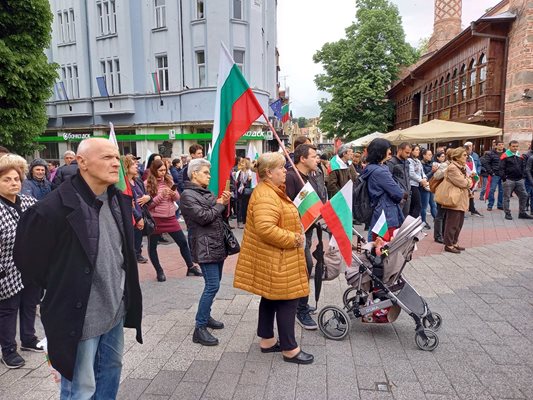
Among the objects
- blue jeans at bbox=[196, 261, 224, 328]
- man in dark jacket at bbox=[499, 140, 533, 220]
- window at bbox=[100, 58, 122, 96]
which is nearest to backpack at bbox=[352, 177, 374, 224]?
blue jeans at bbox=[196, 261, 224, 328]

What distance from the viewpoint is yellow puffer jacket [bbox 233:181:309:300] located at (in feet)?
10.3

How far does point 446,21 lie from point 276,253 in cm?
3652

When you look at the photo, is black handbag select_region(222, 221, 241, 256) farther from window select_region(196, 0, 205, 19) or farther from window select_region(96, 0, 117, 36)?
window select_region(96, 0, 117, 36)

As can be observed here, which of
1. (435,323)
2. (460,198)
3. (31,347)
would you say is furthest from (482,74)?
(31,347)

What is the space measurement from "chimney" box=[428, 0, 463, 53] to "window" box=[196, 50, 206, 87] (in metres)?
21.7

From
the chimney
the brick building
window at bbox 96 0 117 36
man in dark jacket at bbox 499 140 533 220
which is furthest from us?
the chimney

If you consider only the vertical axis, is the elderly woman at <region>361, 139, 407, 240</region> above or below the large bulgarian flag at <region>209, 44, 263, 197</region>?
below

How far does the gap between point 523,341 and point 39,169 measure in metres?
6.99

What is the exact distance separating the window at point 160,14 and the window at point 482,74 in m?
16.8

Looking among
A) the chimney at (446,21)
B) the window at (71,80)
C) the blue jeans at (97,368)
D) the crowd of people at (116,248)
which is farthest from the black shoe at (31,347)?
the chimney at (446,21)

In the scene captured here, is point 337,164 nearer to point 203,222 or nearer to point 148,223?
point 148,223

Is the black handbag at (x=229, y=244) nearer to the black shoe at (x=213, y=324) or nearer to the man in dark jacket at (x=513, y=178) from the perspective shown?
the black shoe at (x=213, y=324)

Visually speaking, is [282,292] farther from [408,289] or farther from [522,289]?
[522,289]

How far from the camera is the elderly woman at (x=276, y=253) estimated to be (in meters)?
3.17
